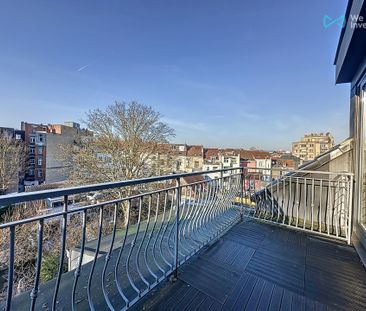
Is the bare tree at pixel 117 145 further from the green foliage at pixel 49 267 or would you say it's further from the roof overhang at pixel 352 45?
the roof overhang at pixel 352 45

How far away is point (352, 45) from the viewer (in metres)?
2.23

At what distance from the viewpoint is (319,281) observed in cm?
197

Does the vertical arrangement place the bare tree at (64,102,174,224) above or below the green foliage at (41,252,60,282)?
above

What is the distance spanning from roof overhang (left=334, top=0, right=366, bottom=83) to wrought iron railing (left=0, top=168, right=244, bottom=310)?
2.21 meters

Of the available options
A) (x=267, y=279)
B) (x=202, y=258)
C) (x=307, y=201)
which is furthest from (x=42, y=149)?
(x=267, y=279)

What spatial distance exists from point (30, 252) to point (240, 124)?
1642 centimetres

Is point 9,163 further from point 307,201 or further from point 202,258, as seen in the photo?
point 307,201

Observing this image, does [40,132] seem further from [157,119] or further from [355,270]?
[355,270]

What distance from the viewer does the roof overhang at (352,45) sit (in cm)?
183

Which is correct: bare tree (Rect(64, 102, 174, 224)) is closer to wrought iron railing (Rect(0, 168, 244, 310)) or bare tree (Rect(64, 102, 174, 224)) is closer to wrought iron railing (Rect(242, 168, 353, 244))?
wrought iron railing (Rect(0, 168, 244, 310))

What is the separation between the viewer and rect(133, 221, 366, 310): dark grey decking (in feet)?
5.38

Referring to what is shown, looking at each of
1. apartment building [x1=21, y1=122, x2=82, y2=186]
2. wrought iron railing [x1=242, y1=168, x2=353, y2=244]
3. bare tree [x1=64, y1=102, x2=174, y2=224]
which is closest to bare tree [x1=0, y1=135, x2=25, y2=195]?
apartment building [x1=21, y1=122, x2=82, y2=186]

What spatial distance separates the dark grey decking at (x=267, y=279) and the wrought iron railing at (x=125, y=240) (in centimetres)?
18

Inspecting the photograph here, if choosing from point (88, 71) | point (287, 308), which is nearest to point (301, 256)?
point (287, 308)
